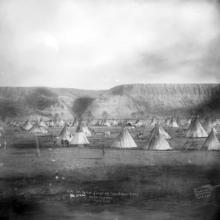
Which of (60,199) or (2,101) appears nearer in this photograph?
(60,199)

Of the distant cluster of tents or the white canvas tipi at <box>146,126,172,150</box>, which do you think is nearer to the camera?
the distant cluster of tents

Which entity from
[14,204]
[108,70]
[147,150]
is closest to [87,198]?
[14,204]

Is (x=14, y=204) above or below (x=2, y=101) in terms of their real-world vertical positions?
below

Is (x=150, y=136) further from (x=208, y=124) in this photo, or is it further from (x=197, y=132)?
(x=197, y=132)

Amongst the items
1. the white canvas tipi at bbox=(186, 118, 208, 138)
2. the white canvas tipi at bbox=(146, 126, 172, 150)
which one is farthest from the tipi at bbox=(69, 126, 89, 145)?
the white canvas tipi at bbox=(186, 118, 208, 138)

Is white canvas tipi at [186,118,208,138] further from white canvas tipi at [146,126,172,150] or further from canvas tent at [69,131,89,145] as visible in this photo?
canvas tent at [69,131,89,145]

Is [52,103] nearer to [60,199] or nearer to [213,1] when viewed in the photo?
[60,199]

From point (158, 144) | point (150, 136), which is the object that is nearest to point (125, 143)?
point (158, 144)

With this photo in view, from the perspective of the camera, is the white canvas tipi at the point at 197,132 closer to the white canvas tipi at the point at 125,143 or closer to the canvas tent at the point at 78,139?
the white canvas tipi at the point at 125,143

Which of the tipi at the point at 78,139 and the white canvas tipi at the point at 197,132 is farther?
the white canvas tipi at the point at 197,132

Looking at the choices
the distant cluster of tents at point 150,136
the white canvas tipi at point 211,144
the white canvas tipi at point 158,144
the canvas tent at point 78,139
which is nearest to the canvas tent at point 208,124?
the distant cluster of tents at point 150,136

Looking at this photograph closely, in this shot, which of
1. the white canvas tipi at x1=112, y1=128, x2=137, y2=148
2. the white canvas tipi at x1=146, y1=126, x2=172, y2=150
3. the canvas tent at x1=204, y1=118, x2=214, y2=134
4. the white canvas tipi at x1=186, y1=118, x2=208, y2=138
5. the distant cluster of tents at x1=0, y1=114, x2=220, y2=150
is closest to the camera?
the canvas tent at x1=204, y1=118, x2=214, y2=134
